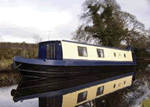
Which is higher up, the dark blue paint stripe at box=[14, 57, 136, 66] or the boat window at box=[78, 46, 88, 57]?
the boat window at box=[78, 46, 88, 57]

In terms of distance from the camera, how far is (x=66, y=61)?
30.7 feet

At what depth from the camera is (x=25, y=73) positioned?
9.01 metres

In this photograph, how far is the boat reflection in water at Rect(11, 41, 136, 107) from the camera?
6.31 metres

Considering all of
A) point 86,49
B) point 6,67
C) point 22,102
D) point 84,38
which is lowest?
point 22,102

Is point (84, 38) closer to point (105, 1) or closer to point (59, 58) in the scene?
point (105, 1)

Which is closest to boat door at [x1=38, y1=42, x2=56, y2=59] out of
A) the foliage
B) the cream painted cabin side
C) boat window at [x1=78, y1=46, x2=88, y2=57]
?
the cream painted cabin side

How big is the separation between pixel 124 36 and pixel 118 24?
2.04 m

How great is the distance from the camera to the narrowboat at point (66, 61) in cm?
870

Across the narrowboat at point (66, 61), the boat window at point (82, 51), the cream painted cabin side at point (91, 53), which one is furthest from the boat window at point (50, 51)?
the boat window at point (82, 51)

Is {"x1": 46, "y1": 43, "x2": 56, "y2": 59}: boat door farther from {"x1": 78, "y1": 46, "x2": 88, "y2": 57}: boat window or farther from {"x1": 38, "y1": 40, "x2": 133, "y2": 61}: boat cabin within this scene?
{"x1": 78, "y1": 46, "x2": 88, "y2": 57}: boat window

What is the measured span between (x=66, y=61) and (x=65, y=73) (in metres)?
0.74

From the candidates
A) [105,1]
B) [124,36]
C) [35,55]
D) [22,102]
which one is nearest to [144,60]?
[124,36]

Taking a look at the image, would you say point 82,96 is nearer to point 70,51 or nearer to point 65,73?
point 65,73

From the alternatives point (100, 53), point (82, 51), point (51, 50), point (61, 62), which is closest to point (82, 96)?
point (61, 62)
